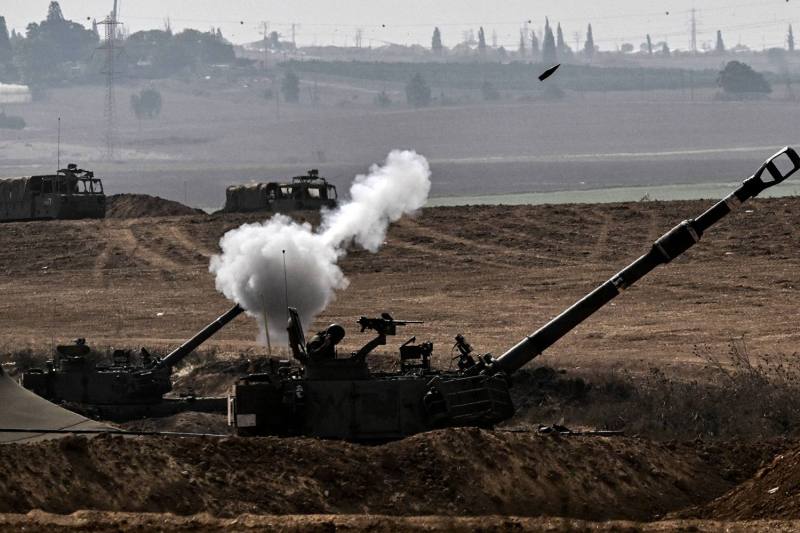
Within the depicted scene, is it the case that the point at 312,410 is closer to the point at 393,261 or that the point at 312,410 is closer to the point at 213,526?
the point at 213,526

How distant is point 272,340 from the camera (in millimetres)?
37156

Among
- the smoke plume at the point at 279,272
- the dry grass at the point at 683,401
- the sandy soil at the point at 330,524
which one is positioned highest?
the smoke plume at the point at 279,272

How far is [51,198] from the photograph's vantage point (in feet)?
243

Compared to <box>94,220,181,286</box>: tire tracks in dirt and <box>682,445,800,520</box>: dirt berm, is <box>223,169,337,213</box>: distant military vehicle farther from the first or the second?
<box>682,445,800,520</box>: dirt berm

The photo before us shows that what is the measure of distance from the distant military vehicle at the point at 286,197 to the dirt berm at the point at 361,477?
156 ft

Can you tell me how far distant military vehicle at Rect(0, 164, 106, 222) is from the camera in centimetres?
7388

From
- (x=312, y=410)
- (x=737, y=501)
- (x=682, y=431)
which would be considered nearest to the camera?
(x=737, y=501)

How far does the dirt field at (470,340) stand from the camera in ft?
74.3

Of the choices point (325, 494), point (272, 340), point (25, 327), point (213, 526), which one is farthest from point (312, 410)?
point (25, 327)

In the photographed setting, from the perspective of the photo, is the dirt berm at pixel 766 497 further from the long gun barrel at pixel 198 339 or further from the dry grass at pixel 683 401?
the long gun barrel at pixel 198 339

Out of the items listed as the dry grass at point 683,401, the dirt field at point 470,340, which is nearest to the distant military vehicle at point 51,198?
the dirt field at point 470,340

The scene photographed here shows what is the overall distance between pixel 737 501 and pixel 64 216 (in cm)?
5455

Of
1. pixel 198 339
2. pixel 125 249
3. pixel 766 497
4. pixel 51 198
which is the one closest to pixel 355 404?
pixel 766 497

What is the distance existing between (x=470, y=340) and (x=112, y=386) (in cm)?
1057
